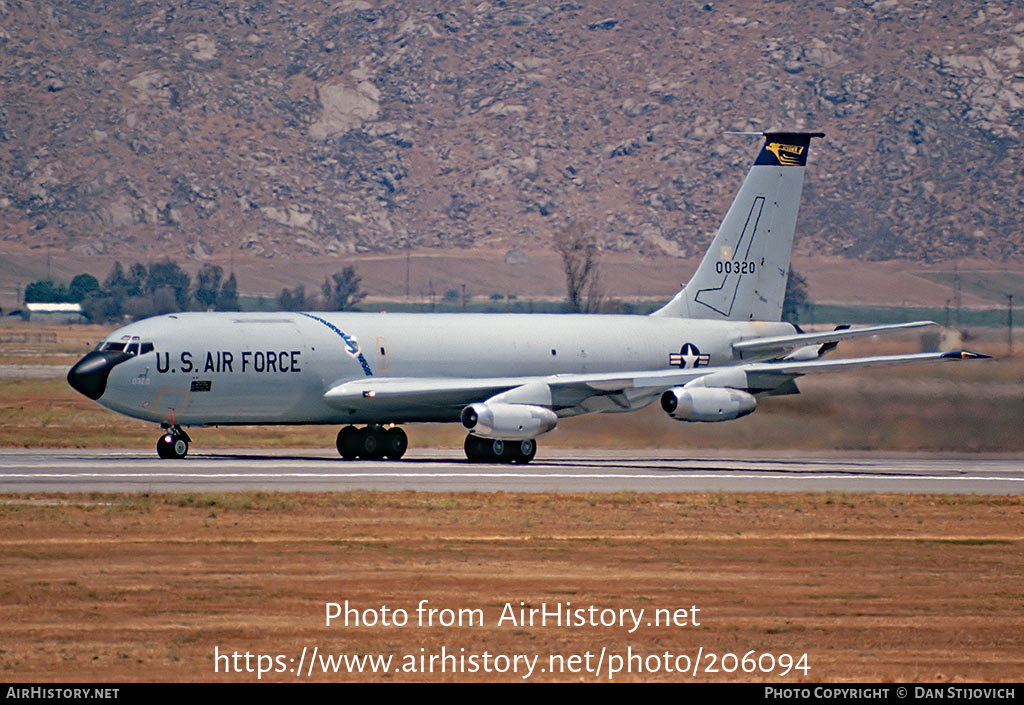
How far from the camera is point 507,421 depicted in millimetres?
47906

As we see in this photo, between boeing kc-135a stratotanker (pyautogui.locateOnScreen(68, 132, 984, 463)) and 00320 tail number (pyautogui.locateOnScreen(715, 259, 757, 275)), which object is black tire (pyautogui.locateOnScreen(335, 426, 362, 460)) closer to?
boeing kc-135a stratotanker (pyautogui.locateOnScreen(68, 132, 984, 463))

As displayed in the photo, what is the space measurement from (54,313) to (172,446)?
14162 centimetres

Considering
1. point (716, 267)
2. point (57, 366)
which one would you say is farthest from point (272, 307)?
point (716, 267)

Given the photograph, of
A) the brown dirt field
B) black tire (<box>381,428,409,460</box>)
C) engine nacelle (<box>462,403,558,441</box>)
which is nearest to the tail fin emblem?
engine nacelle (<box>462,403,558,441</box>)

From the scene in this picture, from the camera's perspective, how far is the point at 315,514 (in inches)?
1337

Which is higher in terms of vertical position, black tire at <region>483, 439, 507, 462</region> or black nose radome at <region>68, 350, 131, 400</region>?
black nose radome at <region>68, 350, 131, 400</region>

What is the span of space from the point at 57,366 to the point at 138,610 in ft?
270

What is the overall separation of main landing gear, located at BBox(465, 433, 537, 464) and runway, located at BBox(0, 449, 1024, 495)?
0.62 metres

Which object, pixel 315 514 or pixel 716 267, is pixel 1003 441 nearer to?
pixel 716 267

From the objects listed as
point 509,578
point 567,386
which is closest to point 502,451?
point 567,386

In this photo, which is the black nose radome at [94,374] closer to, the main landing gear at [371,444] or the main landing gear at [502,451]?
the main landing gear at [371,444]

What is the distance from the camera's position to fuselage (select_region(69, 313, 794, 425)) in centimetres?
4734

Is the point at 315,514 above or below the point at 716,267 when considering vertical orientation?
below

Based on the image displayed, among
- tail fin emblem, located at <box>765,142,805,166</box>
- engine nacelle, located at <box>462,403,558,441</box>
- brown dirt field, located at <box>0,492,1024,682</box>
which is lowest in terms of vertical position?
brown dirt field, located at <box>0,492,1024,682</box>
